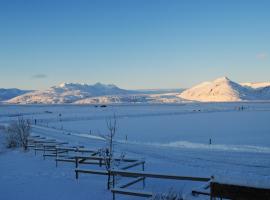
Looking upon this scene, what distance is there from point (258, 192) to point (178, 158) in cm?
1726

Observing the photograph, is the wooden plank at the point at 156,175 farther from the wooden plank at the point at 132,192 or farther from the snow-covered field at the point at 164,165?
the wooden plank at the point at 132,192

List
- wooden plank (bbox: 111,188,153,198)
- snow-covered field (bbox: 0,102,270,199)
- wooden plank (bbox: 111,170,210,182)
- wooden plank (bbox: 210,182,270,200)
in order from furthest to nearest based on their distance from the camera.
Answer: snow-covered field (bbox: 0,102,270,199)
wooden plank (bbox: 111,170,210,182)
wooden plank (bbox: 111,188,153,198)
wooden plank (bbox: 210,182,270,200)

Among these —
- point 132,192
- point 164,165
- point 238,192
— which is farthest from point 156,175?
point 164,165

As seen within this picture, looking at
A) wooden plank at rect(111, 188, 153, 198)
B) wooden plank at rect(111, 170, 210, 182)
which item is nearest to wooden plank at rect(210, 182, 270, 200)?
wooden plank at rect(111, 188, 153, 198)

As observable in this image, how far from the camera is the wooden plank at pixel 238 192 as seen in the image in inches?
271

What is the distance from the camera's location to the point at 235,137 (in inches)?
1361

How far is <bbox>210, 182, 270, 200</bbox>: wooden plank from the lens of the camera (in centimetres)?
688

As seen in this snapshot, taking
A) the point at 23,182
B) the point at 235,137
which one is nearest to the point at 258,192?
the point at 23,182

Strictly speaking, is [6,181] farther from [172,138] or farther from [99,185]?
[172,138]

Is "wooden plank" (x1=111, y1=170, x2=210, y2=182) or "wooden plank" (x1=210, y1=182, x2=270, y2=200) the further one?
"wooden plank" (x1=111, y1=170, x2=210, y2=182)

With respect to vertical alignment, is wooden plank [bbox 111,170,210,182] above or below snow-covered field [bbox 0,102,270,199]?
above

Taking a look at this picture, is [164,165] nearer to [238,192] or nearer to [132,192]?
[132,192]

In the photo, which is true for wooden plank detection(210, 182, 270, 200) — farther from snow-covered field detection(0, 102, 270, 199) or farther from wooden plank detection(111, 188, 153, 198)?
wooden plank detection(111, 188, 153, 198)

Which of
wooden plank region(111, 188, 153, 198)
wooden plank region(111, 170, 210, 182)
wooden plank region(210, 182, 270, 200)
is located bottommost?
wooden plank region(111, 188, 153, 198)
